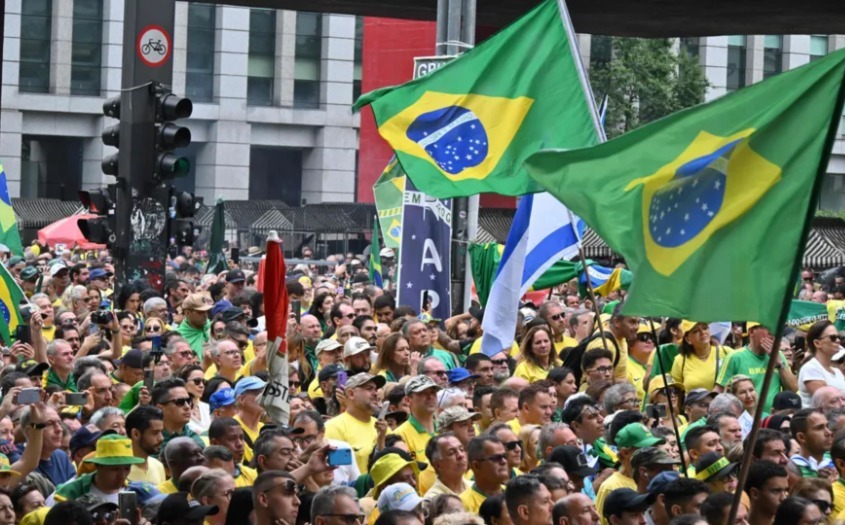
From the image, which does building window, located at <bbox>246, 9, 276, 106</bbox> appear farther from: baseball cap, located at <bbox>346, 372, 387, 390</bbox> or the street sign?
baseball cap, located at <bbox>346, 372, 387, 390</bbox>

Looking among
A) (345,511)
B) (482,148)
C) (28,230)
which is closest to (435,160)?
(482,148)

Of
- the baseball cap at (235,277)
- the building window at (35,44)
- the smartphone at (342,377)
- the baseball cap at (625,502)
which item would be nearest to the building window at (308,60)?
the building window at (35,44)

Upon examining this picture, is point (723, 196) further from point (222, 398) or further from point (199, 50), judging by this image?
point (199, 50)

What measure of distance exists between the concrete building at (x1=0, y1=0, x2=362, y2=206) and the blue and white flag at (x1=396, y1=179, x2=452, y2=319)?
1884 inches

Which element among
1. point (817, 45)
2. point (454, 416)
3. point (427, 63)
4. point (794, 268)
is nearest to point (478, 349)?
point (427, 63)

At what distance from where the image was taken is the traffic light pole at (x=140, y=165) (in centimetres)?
1628

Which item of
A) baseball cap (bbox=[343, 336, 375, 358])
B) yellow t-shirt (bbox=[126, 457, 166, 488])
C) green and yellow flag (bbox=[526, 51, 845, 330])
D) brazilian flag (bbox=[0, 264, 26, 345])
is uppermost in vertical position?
green and yellow flag (bbox=[526, 51, 845, 330])

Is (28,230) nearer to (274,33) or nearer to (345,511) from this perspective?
(274,33)

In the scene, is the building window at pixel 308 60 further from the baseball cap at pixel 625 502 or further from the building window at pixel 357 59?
the baseball cap at pixel 625 502

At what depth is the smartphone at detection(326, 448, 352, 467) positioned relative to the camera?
30.6 ft

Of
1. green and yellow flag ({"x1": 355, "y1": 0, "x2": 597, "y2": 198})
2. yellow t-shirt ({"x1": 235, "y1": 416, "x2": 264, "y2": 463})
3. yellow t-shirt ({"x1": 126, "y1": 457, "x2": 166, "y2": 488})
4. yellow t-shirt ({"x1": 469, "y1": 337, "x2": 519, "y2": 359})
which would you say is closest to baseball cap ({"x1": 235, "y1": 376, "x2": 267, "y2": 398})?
yellow t-shirt ({"x1": 235, "y1": 416, "x2": 264, "y2": 463})

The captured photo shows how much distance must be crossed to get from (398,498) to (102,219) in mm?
8339

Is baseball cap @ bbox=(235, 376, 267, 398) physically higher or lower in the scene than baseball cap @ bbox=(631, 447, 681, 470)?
higher

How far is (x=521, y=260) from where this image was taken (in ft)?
45.9
